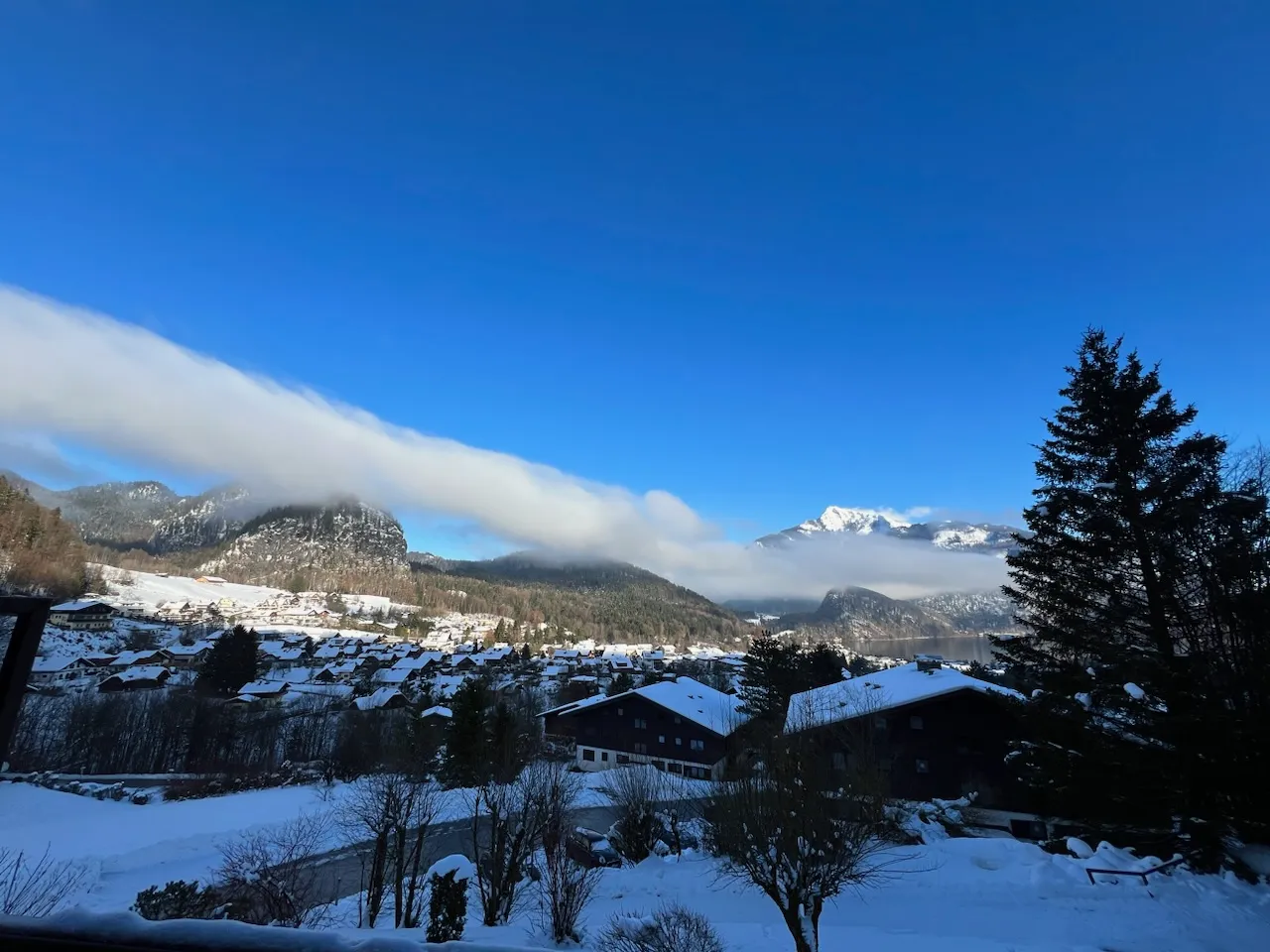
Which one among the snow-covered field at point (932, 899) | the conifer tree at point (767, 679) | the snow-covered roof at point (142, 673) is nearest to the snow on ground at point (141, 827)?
the snow-covered field at point (932, 899)

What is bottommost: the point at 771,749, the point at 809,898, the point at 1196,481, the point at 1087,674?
the point at 809,898

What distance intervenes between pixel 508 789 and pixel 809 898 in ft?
43.4

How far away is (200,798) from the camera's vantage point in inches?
1558

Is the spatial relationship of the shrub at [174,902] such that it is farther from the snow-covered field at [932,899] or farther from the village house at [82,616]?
the village house at [82,616]

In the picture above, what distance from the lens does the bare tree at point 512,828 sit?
18531 mm

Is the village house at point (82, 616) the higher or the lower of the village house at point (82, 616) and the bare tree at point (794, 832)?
the higher

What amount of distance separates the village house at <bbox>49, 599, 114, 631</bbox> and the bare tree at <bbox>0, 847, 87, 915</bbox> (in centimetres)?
10205

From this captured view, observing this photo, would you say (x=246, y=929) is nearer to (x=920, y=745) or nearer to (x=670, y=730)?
(x=920, y=745)

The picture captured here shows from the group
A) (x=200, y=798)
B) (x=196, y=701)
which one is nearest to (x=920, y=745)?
(x=200, y=798)

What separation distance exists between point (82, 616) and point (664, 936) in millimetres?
140320

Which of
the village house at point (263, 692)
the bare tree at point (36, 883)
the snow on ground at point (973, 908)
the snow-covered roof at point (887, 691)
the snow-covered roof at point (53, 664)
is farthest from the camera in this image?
the snow-covered roof at point (53, 664)

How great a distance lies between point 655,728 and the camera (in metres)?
54.2

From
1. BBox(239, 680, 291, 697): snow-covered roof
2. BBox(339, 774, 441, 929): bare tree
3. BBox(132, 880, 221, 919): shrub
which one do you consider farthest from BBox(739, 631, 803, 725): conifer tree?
BBox(239, 680, 291, 697): snow-covered roof

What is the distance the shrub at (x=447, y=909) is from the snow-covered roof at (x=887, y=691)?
18.2 m
